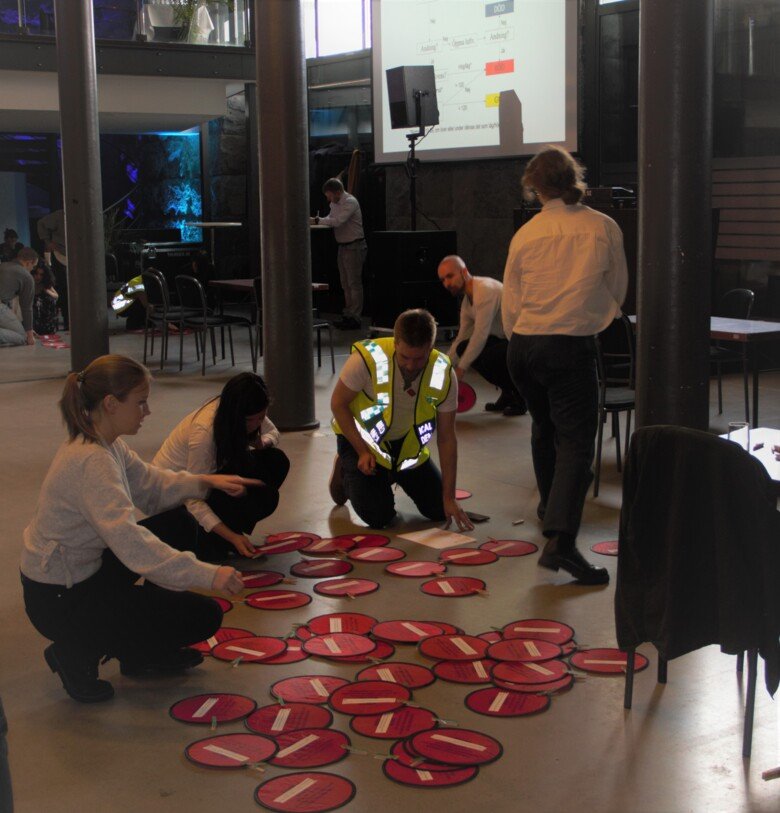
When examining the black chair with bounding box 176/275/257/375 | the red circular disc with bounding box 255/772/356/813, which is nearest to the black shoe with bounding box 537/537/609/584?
the red circular disc with bounding box 255/772/356/813

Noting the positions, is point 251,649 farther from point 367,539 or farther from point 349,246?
point 349,246

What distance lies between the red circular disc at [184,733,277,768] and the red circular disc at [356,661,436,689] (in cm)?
48

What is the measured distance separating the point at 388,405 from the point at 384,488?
377 mm

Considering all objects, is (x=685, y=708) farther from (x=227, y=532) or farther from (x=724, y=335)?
(x=724, y=335)

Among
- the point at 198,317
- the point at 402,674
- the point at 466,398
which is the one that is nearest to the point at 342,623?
the point at 402,674

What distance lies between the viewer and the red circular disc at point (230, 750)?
2.79 metres

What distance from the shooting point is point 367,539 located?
4.75m

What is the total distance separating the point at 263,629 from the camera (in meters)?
3.73

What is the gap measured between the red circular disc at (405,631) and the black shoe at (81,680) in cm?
89

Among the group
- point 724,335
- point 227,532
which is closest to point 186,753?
point 227,532

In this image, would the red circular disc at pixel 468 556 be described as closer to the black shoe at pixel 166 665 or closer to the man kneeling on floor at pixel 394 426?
the man kneeling on floor at pixel 394 426

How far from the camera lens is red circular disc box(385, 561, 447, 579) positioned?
4250 mm

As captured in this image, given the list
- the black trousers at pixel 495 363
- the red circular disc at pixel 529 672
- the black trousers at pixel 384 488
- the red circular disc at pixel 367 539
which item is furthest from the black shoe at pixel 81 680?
the black trousers at pixel 495 363

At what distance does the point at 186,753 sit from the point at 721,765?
134 cm
